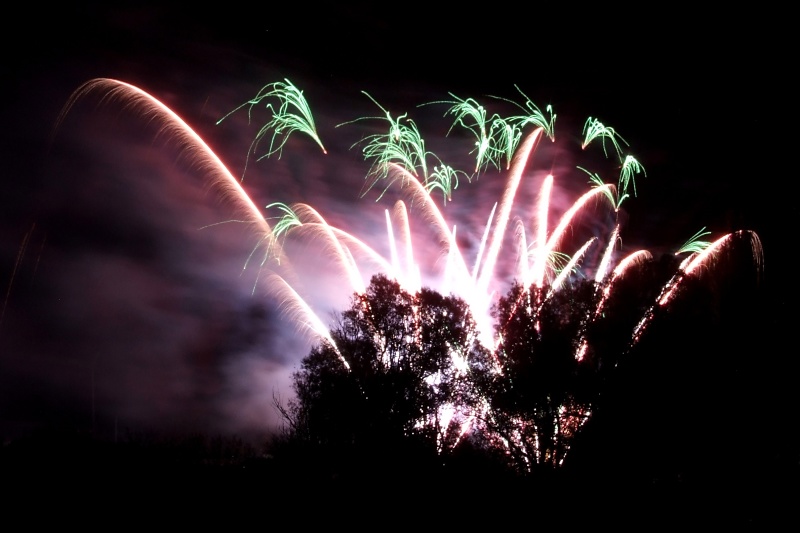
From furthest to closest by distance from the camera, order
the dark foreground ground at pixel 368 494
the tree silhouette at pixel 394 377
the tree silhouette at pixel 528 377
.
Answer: the tree silhouette at pixel 394 377 < the tree silhouette at pixel 528 377 < the dark foreground ground at pixel 368 494

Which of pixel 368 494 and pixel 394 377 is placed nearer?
pixel 368 494

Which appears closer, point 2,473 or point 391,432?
point 2,473

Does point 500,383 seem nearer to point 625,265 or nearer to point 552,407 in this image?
point 552,407

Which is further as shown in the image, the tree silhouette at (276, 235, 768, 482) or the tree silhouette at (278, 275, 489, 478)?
the tree silhouette at (278, 275, 489, 478)

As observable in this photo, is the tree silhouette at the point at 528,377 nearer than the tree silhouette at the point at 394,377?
Yes

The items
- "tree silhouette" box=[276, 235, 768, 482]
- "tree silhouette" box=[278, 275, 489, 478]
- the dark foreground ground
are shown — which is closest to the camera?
the dark foreground ground

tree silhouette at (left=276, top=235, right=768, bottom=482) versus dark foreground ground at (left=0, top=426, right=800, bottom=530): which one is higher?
tree silhouette at (left=276, top=235, right=768, bottom=482)

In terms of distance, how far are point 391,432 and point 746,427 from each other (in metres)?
10.5

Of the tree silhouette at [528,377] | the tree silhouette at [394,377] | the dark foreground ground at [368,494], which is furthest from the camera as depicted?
the tree silhouette at [394,377]

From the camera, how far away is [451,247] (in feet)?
72.6

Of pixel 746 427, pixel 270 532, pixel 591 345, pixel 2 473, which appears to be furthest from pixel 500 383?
pixel 2 473

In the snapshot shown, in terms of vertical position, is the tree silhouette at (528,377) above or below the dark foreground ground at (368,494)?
above

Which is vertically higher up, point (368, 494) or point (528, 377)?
point (528, 377)

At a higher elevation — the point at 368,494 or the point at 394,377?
the point at 394,377
